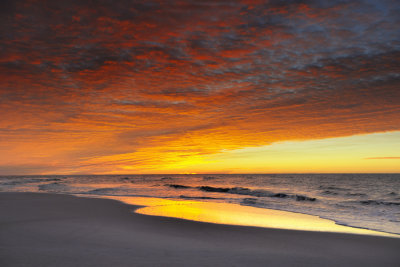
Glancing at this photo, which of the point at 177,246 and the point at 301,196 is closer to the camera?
the point at 177,246

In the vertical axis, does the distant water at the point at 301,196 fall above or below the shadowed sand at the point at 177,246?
below

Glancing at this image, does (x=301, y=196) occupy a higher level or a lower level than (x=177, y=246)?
lower

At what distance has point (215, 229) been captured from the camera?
1096 centimetres

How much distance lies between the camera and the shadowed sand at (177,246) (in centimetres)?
655

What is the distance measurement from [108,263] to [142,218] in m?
7.36

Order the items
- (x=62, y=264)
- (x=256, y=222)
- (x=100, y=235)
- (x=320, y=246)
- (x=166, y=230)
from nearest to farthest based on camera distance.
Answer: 1. (x=62, y=264)
2. (x=320, y=246)
3. (x=100, y=235)
4. (x=166, y=230)
5. (x=256, y=222)

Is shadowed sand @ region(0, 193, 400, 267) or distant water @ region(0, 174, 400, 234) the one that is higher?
shadowed sand @ region(0, 193, 400, 267)

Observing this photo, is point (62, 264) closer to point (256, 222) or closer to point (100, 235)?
point (100, 235)

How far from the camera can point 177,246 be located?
8023 mm

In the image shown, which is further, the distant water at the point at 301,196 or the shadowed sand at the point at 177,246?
the distant water at the point at 301,196

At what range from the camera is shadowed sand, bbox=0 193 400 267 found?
21.5 ft

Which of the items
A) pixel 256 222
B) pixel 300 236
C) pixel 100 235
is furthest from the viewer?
pixel 256 222

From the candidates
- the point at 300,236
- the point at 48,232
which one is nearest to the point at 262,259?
the point at 300,236

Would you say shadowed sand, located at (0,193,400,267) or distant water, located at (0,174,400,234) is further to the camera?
distant water, located at (0,174,400,234)
